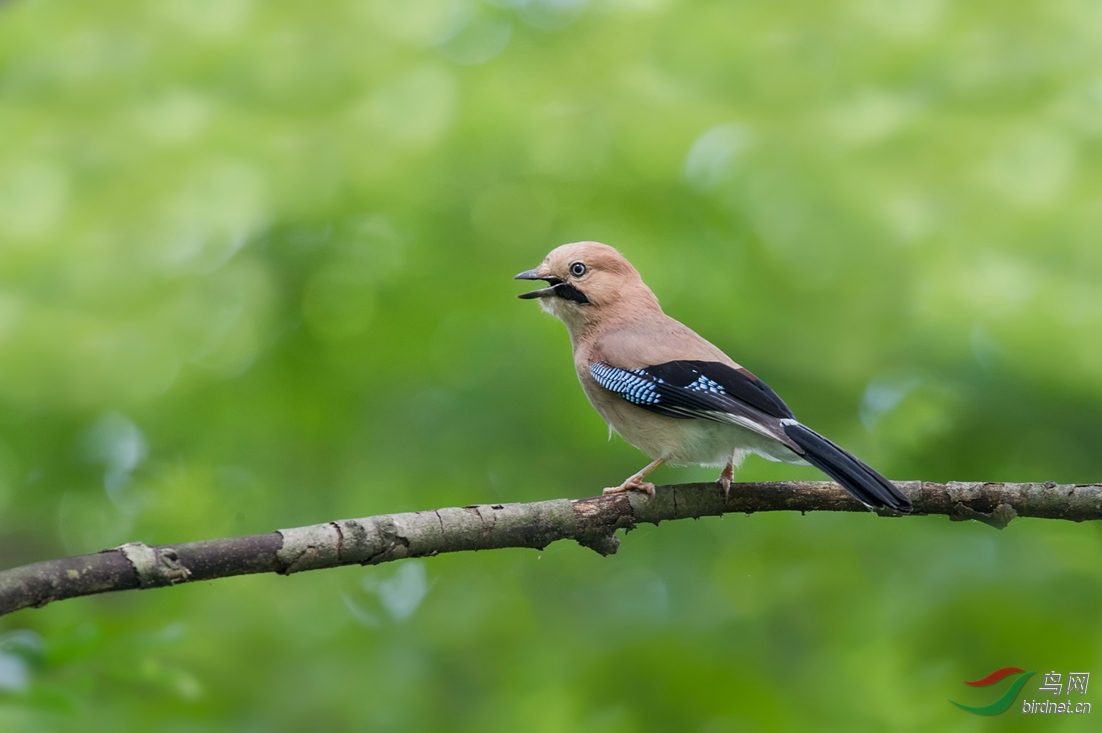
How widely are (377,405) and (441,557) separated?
52.9 inches

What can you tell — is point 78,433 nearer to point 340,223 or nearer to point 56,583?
point 340,223

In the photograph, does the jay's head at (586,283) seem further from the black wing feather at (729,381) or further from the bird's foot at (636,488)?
the bird's foot at (636,488)

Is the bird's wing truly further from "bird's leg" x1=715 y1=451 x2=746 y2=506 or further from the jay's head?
the jay's head

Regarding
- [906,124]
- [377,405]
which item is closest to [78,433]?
[377,405]

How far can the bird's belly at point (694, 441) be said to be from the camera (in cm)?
552

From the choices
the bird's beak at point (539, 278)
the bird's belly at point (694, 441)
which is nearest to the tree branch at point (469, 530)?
the bird's belly at point (694, 441)

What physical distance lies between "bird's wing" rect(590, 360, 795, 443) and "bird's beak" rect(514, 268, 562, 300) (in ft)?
2.40

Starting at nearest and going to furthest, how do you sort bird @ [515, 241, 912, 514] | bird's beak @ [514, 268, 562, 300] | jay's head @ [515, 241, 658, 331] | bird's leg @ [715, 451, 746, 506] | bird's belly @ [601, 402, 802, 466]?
bird @ [515, 241, 912, 514] < bird's leg @ [715, 451, 746, 506] < bird's belly @ [601, 402, 802, 466] < bird's beak @ [514, 268, 562, 300] < jay's head @ [515, 241, 658, 331]

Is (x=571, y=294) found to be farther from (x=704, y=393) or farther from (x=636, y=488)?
(x=636, y=488)

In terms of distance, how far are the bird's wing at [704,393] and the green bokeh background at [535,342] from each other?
1.39 metres

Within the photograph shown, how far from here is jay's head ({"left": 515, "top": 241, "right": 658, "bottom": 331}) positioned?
6.39 metres

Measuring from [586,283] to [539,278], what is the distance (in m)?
0.33

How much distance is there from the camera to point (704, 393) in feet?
17.7

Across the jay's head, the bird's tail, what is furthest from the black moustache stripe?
the bird's tail
